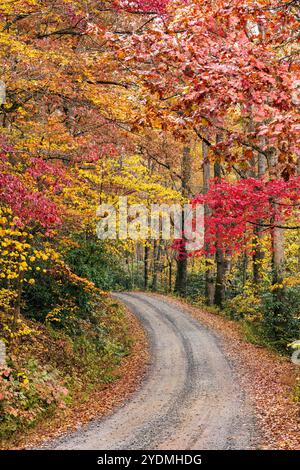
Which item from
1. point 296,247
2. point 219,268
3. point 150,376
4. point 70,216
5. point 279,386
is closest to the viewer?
point 279,386

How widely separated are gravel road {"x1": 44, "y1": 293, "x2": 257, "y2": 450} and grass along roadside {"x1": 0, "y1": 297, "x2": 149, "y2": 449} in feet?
1.74

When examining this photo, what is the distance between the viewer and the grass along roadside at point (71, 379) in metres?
9.12

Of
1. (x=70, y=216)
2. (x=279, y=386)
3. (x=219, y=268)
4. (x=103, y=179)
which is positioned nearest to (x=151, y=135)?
(x=103, y=179)

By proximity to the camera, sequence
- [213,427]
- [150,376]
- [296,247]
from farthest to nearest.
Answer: [296,247] < [150,376] < [213,427]

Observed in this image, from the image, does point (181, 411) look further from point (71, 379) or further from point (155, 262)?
point (155, 262)

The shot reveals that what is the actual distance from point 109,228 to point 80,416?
→ 29.3 ft

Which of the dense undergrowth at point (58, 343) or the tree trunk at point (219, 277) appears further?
the tree trunk at point (219, 277)

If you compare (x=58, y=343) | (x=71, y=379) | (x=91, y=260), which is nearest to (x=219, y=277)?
(x=91, y=260)

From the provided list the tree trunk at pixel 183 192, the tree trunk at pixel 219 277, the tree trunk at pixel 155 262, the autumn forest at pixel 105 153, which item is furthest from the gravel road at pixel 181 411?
the tree trunk at pixel 155 262

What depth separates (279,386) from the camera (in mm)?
11828

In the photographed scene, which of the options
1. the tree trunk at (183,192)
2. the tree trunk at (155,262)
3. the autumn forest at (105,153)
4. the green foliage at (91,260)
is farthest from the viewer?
the tree trunk at (155,262)

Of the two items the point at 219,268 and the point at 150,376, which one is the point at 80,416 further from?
the point at 219,268

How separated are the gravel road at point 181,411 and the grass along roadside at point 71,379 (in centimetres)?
53

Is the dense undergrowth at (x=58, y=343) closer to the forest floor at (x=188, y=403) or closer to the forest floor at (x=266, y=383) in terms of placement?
the forest floor at (x=188, y=403)
